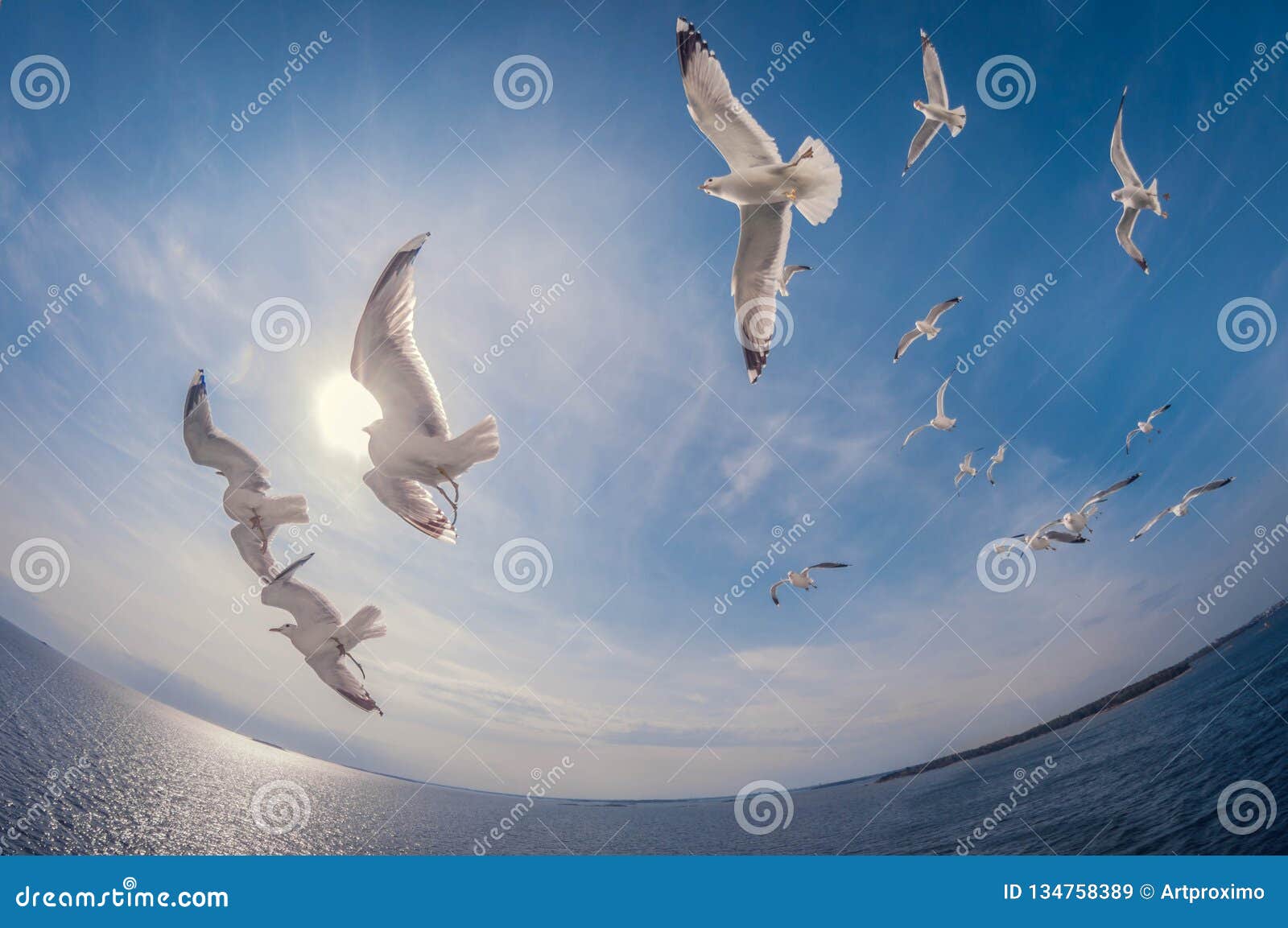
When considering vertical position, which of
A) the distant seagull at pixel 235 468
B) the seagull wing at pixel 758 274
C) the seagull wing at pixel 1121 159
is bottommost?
the distant seagull at pixel 235 468

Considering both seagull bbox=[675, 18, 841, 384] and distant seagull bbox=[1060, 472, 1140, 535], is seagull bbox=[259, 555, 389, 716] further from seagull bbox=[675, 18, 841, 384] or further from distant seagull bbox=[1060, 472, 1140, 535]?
distant seagull bbox=[1060, 472, 1140, 535]

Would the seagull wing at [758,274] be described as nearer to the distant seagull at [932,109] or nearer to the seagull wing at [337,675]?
the distant seagull at [932,109]

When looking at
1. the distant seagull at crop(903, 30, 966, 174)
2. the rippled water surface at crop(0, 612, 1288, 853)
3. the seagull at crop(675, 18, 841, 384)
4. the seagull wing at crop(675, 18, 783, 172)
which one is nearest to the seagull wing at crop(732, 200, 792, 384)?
the seagull at crop(675, 18, 841, 384)

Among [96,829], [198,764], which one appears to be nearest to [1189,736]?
[96,829]

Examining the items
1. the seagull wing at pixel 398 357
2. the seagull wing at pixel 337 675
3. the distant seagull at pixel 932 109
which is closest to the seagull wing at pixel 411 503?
the seagull wing at pixel 398 357

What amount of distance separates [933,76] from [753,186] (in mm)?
3761

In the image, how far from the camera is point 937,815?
117ft

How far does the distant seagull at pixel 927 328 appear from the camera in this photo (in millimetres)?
10601

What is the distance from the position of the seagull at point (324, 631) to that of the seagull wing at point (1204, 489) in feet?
47.8

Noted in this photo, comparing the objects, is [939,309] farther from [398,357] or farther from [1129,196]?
[398,357]

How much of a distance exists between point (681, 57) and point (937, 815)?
43.7 m

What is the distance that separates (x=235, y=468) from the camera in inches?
293

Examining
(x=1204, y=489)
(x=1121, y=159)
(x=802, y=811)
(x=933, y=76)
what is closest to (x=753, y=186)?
(x=933, y=76)

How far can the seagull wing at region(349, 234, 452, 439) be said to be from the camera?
597 cm
